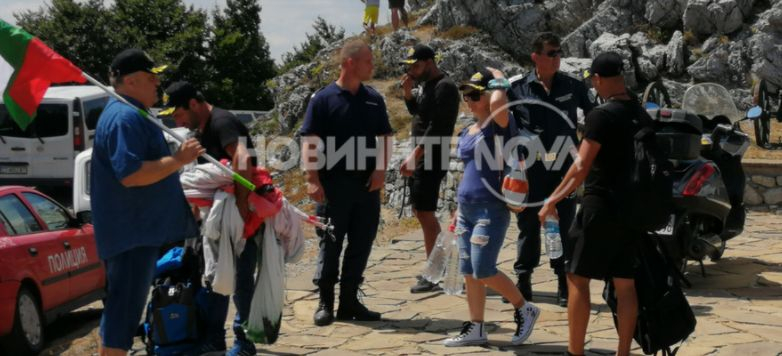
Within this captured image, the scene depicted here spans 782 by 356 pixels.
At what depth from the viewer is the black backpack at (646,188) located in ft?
17.1

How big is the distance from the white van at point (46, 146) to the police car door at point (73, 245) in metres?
8.64

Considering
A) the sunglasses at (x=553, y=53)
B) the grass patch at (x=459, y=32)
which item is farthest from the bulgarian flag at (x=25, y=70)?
the grass patch at (x=459, y=32)

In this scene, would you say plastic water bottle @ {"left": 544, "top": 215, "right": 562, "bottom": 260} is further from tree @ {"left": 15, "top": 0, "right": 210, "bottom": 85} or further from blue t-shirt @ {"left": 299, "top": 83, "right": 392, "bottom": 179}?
tree @ {"left": 15, "top": 0, "right": 210, "bottom": 85}

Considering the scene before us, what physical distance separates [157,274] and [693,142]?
429cm

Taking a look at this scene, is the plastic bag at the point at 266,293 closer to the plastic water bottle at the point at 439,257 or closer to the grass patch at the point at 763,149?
the plastic water bottle at the point at 439,257

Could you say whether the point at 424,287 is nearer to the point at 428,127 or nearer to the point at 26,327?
the point at 428,127

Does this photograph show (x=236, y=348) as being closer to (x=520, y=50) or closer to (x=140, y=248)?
(x=140, y=248)

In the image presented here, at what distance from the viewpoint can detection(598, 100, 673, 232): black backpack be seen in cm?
522

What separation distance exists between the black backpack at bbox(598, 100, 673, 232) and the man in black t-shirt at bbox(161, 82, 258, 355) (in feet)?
7.17

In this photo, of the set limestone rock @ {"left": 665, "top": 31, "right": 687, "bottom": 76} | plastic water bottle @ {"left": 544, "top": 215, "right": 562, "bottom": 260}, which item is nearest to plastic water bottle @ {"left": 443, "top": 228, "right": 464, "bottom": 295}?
plastic water bottle @ {"left": 544, "top": 215, "right": 562, "bottom": 260}

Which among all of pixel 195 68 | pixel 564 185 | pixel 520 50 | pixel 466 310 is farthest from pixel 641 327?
pixel 195 68

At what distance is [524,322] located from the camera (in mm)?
6234

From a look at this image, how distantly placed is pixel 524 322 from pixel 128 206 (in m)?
2.57

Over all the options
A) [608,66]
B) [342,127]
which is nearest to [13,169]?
[342,127]
